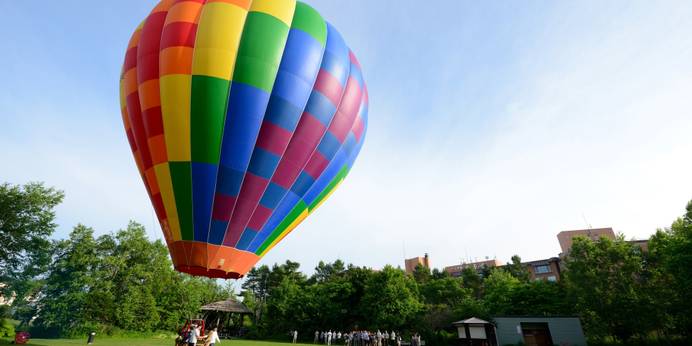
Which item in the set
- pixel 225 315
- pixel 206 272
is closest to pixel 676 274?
pixel 206 272

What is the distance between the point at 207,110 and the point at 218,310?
32928mm

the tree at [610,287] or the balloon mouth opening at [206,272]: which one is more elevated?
the tree at [610,287]

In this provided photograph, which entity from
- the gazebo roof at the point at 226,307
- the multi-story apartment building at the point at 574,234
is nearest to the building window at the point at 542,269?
the multi-story apartment building at the point at 574,234

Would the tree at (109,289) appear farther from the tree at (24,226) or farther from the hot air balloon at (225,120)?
the hot air balloon at (225,120)

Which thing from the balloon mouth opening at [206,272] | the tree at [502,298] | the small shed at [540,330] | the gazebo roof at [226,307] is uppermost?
the tree at [502,298]

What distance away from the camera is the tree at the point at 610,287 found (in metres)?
24.2

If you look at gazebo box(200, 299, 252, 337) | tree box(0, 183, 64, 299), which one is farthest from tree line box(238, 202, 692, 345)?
tree box(0, 183, 64, 299)

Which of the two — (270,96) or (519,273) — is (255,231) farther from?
(519,273)

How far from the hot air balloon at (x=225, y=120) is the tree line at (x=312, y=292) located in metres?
25.4

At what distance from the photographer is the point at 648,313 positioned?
23.6 metres

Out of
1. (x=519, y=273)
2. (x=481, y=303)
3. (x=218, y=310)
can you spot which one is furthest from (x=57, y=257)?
(x=519, y=273)

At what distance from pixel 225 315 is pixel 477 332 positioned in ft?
99.1

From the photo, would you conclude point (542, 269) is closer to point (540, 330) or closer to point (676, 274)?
point (676, 274)

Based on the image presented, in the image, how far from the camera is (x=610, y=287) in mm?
25547
